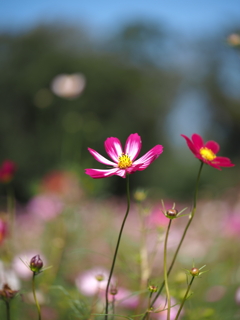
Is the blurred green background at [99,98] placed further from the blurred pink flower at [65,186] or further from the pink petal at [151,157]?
the pink petal at [151,157]

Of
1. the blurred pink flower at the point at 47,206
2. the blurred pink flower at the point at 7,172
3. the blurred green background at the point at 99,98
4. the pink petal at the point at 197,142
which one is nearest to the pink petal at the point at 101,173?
the pink petal at the point at 197,142

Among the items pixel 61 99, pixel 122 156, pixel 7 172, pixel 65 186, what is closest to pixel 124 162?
pixel 122 156

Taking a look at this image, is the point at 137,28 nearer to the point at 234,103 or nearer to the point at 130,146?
the point at 234,103

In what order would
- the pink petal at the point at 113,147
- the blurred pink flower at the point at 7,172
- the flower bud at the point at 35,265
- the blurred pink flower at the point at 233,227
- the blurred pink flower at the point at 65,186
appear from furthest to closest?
the blurred pink flower at the point at 65,186 < the blurred pink flower at the point at 233,227 < the blurred pink flower at the point at 7,172 < the pink petal at the point at 113,147 < the flower bud at the point at 35,265

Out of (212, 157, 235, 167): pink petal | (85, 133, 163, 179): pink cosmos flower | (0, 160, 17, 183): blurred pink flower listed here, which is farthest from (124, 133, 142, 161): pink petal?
(0, 160, 17, 183): blurred pink flower

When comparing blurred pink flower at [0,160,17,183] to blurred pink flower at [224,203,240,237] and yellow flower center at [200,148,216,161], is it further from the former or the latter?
blurred pink flower at [224,203,240,237]

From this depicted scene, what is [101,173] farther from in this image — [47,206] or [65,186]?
[65,186]

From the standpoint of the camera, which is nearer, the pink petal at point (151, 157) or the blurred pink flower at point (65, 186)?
the pink petal at point (151, 157)
